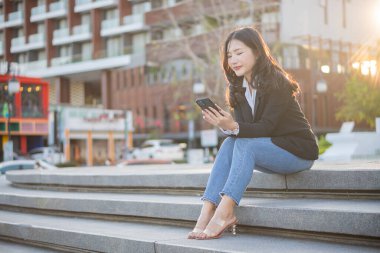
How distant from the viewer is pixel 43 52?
56750mm

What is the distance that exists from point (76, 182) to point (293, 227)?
11.5ft

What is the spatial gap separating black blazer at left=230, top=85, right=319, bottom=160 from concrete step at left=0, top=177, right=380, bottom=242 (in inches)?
15.8

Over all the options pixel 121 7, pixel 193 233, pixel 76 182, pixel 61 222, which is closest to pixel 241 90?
pixel 193 233

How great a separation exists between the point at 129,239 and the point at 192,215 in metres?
0.55

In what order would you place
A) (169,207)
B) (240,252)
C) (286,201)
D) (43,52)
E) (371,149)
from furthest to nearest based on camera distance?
1. (43,52)
2. (371,149)
3. (169,207)
4. (286,201)
5. (240,252)

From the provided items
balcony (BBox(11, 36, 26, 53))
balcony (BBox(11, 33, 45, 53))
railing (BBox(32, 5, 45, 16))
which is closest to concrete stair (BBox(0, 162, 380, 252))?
railing (BBox(32, 5, 45, 16))

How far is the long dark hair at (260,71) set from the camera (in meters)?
4.25

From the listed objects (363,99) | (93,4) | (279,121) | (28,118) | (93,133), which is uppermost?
(93,4)

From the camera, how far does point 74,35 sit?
5522 cm

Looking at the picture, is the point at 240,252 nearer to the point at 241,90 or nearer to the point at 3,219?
the point at 241,90

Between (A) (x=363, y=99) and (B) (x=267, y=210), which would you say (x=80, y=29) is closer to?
(A) (x=363, y=99)

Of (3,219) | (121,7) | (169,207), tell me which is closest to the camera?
(169,207)

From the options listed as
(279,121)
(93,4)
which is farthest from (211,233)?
(93,4)

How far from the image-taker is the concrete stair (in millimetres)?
3586
